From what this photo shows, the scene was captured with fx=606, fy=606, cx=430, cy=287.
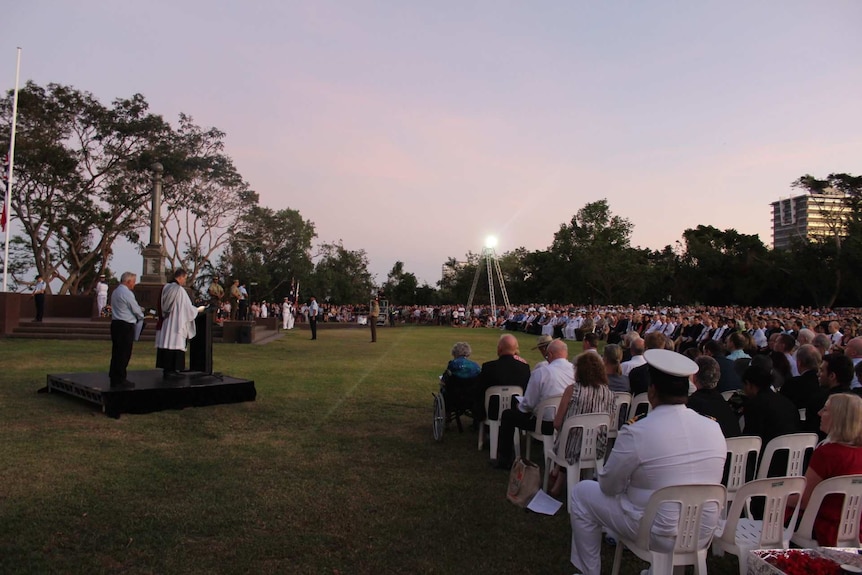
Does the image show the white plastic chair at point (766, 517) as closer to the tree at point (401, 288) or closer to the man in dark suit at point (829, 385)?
the man in dark suit at point (829, 385)

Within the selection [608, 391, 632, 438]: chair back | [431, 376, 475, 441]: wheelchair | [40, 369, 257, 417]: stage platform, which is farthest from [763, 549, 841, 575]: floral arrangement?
[40, 369, 257, 417]: stage platform

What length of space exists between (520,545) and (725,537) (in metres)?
1.38

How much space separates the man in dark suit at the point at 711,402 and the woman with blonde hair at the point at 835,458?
0.77m

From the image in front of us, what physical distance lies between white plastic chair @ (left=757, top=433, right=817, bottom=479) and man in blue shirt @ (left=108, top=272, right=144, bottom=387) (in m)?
7.65

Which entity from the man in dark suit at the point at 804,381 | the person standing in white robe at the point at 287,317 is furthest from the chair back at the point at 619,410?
the person standing in white robe at the point at 287,317

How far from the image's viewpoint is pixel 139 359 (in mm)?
14219

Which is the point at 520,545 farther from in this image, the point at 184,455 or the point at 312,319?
the point at 312,319

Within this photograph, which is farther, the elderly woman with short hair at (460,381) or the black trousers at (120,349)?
the black trousers at (120,349)

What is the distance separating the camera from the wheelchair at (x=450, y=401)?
7059 mm

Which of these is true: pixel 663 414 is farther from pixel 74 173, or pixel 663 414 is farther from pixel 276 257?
pixel 276 257

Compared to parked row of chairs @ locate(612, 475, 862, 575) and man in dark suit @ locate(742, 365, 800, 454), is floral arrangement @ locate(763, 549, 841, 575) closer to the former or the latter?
parked row of chairs @ locate(612, 475, 862, 575)

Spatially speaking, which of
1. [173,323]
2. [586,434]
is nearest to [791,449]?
[586,434]

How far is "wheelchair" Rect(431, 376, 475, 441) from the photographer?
7059 mm

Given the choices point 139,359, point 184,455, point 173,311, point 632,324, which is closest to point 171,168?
point 139,359
